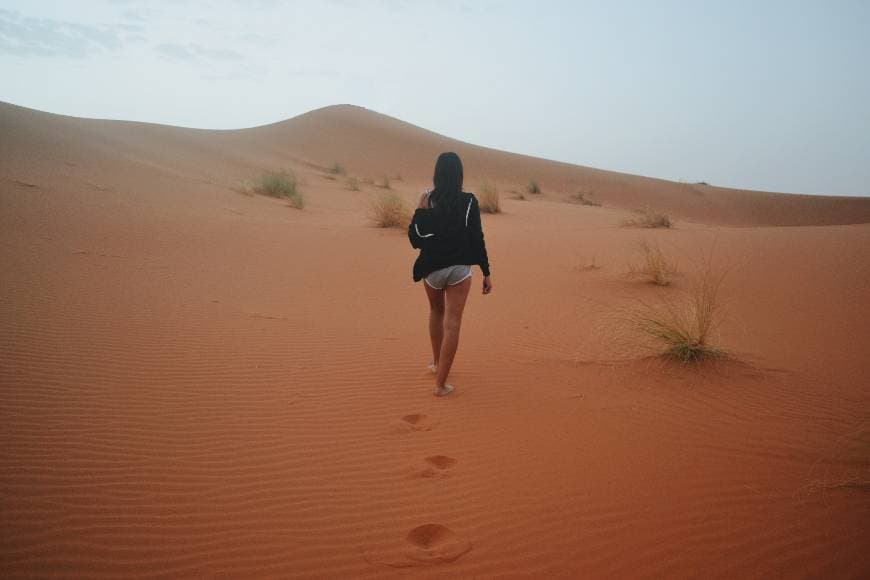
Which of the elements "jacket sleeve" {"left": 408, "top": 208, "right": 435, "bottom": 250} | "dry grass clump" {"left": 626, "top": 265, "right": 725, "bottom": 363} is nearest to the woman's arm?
"jacket sleeve" {"left": 408, "top": 208, "right": 435, "bottom": 250}

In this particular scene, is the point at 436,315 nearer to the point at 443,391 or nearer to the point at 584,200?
the point at 443,391

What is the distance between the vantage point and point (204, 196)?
14.6 m

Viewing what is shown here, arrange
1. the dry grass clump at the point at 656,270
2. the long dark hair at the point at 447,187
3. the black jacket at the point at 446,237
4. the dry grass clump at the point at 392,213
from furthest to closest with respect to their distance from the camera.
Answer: the dry grass clump at the point at 392,213 < the dry grass clump at the point at 656,270 < the black jacket at the point at 446,237 < the long dark hair at the point at 447,187

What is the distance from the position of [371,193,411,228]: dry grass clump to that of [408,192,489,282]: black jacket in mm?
8165

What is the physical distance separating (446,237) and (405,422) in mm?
1397

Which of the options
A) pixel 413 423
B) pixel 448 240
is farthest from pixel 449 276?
pixel 413 423

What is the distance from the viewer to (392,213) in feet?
39.4

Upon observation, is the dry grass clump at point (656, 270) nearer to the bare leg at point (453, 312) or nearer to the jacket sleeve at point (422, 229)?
the bare leg at point (453, 312)

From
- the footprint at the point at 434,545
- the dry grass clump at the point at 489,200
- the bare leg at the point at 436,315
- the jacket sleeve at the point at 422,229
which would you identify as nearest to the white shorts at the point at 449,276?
the bare leg at the point at 436,315

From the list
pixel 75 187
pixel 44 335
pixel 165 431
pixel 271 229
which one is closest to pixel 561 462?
pixel 165 431

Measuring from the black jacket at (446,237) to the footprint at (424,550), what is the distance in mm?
1860

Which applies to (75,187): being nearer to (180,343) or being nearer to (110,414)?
(180,343)

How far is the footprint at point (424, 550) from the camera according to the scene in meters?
2.28

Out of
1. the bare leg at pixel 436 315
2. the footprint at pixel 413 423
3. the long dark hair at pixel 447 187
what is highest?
the long dark hair at pixel 447 187
